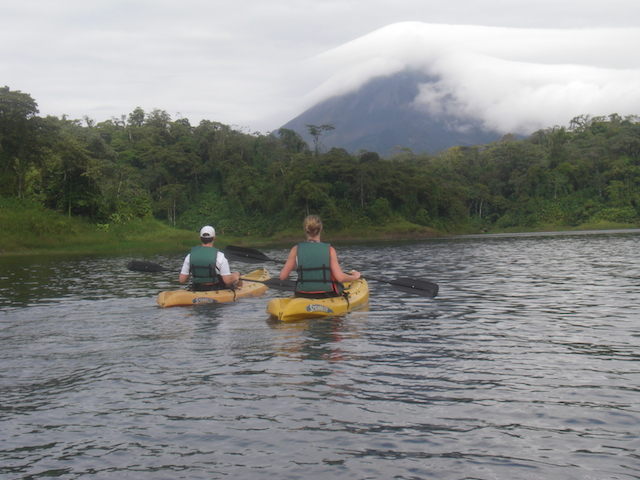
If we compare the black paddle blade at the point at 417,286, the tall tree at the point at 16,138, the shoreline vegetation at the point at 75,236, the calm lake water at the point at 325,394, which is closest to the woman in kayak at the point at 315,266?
the calm lake water at the point at 325,394

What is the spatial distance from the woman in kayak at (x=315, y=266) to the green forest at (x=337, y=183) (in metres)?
50.9

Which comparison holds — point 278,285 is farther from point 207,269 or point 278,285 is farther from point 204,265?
point 204,265

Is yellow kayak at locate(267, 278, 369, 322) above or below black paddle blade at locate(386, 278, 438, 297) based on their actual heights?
below

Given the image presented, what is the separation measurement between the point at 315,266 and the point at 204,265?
2.99 m

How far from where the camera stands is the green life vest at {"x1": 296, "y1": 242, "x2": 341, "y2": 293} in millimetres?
10172

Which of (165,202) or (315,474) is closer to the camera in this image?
(315,474)

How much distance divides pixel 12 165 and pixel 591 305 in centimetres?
5187

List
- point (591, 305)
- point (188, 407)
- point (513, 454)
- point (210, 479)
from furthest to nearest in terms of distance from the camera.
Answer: point (591, 305)
point (188, 407)
point (513, 454)
point (210, 479)

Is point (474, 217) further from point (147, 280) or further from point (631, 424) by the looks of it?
point (631, 424)

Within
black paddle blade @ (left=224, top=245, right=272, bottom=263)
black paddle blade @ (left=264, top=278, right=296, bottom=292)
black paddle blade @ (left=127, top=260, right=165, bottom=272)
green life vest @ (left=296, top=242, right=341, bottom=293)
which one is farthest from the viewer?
black paddle blade @ (left=224, top=245, right=272, bottom=263)

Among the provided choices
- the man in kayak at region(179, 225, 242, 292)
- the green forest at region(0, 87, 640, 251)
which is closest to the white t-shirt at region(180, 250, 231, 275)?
the man in kayak at region(179, 225, 242, 292)

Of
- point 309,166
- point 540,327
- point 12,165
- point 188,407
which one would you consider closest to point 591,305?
point 540,327

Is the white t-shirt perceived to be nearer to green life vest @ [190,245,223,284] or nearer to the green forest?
green life vest @ [190,245,223,284]

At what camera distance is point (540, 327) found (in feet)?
31.9
